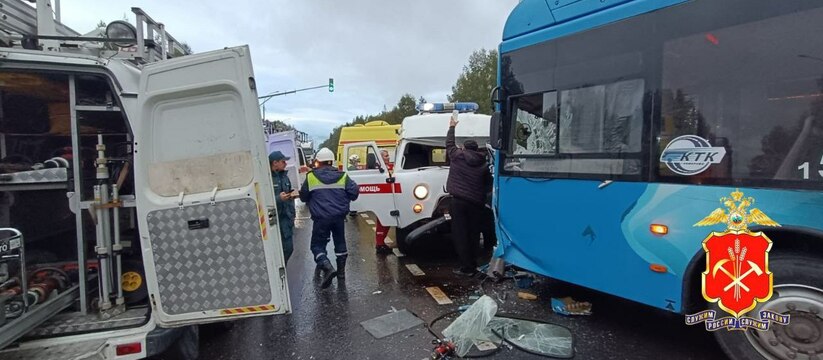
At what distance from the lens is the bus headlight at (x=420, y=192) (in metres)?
6.63

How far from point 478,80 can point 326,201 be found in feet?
93.8

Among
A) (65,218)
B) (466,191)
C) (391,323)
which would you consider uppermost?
(466,191)

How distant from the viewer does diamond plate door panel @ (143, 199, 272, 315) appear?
9.41 feet

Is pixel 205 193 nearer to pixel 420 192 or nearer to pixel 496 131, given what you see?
pixel 496 131

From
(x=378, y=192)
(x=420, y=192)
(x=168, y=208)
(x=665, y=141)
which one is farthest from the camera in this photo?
(x=378, y=192)

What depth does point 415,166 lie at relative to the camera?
7367mm

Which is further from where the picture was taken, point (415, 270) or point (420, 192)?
point (420, 192)

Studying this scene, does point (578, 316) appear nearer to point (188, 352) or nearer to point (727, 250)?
point (727, 250)

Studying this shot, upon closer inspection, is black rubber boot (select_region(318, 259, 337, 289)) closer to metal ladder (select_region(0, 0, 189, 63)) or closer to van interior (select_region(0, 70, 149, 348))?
van interior (select_region(0, 70, 149, 348))

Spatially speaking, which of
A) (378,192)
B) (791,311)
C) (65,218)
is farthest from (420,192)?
(791,311)

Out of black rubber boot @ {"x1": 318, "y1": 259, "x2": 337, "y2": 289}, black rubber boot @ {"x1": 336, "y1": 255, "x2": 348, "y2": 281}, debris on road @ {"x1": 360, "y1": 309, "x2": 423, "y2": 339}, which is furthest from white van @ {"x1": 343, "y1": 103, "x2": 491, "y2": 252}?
debris on road @ {"x1": 360, "y1": 309, "x2": 423, "y2": 339}

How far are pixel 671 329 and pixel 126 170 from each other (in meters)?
4.85

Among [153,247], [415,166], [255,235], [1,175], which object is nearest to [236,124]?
[255,235]

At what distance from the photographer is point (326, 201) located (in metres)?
5.54
